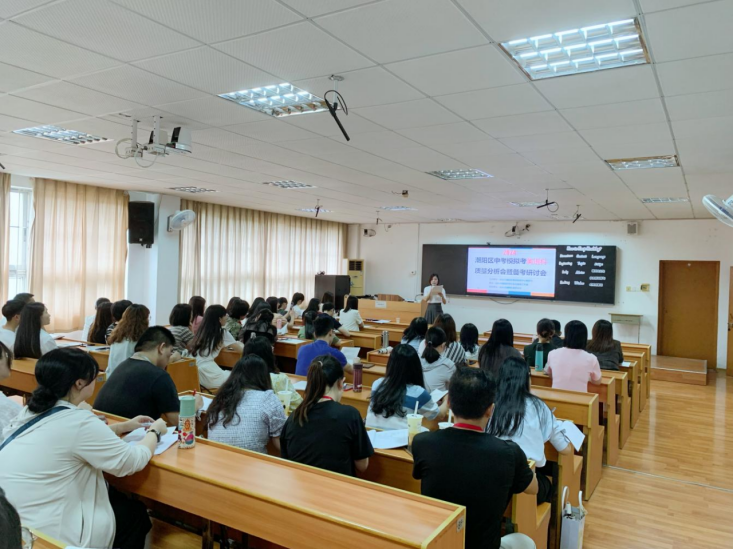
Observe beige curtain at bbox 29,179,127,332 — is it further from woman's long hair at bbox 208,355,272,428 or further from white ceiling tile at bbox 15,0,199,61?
woman's long hair at bbox 208,355,272,428

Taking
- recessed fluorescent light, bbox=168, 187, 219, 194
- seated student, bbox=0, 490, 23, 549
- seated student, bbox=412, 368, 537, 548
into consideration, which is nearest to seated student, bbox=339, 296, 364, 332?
recessed fluorescent light, bbox=168, 187, 219, 194

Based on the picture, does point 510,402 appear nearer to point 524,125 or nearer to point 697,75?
point 697,75

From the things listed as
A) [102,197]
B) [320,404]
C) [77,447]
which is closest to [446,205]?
[102,197]

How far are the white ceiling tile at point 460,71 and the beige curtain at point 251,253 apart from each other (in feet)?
21.8

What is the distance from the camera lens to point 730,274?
8.42 meters

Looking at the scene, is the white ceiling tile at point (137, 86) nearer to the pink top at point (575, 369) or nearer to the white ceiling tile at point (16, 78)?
the white ceiling tile at point (16, 78)

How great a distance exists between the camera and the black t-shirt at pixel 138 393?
247 cm

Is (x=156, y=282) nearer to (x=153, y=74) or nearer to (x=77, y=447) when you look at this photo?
(x=153, y=74)

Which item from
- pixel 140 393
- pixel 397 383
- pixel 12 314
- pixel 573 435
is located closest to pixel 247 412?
pixel 140 393

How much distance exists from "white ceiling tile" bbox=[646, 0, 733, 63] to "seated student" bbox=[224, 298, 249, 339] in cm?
422

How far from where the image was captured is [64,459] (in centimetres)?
164

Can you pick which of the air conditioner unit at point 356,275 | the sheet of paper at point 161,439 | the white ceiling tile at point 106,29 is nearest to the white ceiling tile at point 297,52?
the white ceiling tile at point 106,29

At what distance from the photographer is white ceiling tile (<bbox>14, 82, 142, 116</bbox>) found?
3162 mm

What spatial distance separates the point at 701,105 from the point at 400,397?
8.24ft
